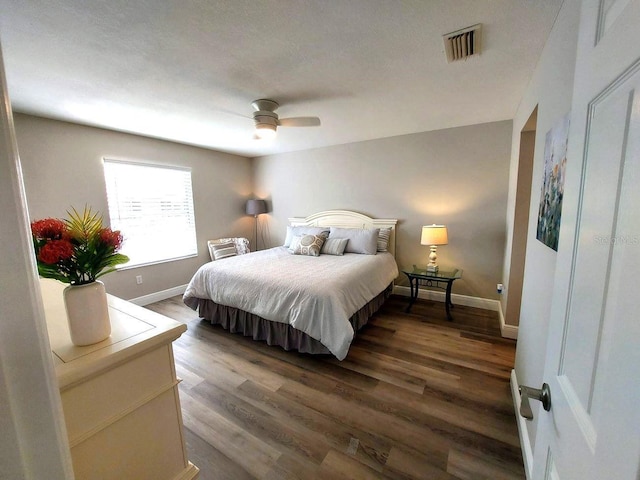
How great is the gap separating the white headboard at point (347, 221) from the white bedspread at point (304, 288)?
2.01 feet

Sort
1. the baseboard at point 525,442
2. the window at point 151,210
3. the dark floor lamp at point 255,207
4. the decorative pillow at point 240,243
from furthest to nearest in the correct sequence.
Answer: the dark floor lamp at point 255,207 → the decorative pillow at point 240,243 → the window at point 151,210 → the baseboard at point 525,442

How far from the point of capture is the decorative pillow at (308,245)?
3566 millimetres

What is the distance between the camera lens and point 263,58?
1.75 metres

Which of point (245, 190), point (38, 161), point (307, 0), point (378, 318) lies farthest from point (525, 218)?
point (38, 161)

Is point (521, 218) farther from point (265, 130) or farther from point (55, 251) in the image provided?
point (55, 251)

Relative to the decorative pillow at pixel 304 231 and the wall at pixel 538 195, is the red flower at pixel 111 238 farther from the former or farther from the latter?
the decorative pillow at pixel 304 231

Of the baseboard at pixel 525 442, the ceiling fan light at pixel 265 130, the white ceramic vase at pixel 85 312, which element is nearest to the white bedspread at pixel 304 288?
the baseboard at pixel 525 442

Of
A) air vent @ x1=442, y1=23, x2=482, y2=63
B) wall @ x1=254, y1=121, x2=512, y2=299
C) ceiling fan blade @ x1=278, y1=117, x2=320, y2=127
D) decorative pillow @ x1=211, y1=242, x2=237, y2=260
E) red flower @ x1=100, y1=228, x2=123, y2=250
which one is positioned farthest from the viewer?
decorative pillow @ x1=211, y1=242, x2=237, y2=260

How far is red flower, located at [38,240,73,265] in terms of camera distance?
80 cm

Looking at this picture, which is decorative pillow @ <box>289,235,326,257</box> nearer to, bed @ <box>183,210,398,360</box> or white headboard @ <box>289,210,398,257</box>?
bed @ <box>183,210,398,360</box>

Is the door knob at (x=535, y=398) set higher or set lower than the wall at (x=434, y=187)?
lower

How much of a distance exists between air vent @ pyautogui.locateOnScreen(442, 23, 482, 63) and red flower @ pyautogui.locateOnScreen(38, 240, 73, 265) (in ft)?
6.94

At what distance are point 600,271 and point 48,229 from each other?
149cm

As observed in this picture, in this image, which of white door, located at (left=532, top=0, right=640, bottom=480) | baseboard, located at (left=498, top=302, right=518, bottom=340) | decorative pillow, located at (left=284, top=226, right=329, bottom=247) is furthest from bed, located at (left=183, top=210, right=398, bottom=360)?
white door, located at (left=532, top=0, right=640, bottom=480)
